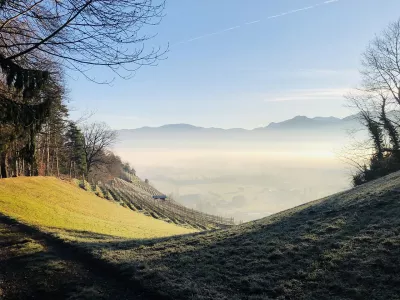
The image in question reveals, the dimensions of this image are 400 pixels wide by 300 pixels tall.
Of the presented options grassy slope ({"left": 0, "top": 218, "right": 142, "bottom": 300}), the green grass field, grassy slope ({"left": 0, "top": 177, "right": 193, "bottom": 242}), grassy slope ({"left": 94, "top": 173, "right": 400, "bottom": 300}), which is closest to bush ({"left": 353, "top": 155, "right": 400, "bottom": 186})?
the green grass field

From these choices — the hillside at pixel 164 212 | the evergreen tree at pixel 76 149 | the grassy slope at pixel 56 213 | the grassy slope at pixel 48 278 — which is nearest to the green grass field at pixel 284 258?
the grassy slope at pixel 48 278

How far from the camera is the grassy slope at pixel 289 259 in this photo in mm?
5965

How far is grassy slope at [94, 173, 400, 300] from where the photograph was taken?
19.6 ft

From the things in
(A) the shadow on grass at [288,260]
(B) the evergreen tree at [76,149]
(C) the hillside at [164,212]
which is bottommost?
(C) the hillside at [164,212]

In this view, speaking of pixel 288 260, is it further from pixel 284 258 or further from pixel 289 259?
pixel 284 258

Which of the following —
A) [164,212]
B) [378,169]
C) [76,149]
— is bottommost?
[164,212]

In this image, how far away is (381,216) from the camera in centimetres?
922

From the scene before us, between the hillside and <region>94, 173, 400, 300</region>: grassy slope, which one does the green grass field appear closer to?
<region>94, 173, 400, 300</region>: grassy slope

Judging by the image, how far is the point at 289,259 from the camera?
7.46 meters

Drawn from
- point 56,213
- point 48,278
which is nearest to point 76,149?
point 56,213

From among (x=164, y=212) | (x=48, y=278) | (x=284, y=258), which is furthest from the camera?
(x=164, y=212)

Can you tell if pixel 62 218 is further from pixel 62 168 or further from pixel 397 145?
pixel 62 168

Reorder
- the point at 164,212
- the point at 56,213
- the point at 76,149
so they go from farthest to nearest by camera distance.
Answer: the point at 76,149
the point at 164,212
the point at 56,213

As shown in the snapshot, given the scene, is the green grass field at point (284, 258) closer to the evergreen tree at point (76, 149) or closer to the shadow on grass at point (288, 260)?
the shadow on grass at point (288, 260)
